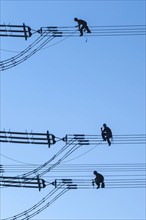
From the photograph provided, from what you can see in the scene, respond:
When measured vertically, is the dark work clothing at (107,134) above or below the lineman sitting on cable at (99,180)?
above

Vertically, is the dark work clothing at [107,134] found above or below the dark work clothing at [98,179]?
above

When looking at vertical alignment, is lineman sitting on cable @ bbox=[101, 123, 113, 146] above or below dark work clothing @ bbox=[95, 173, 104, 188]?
above

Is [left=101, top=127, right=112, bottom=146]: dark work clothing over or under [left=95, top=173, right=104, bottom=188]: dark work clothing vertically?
over

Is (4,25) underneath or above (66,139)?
above

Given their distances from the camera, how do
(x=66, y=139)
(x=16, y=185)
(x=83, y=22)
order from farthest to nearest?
(x=83, y=22), (x=66, y=139), (x=16, y=185)

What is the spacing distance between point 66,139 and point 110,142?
10.4 ft

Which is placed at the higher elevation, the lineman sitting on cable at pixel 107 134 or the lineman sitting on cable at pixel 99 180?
the lineman sitting on cable at pixel 107 134

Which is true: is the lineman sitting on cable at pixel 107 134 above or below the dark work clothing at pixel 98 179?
above

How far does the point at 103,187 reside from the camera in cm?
2920

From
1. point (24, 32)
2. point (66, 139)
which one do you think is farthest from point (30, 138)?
point (24, 32)

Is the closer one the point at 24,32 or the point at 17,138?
the point at 17,138

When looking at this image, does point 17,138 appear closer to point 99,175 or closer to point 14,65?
point 14,65

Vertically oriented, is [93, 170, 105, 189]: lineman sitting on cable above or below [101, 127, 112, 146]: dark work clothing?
below

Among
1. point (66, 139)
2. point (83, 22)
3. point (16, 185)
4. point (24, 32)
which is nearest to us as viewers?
point (16, 185)
